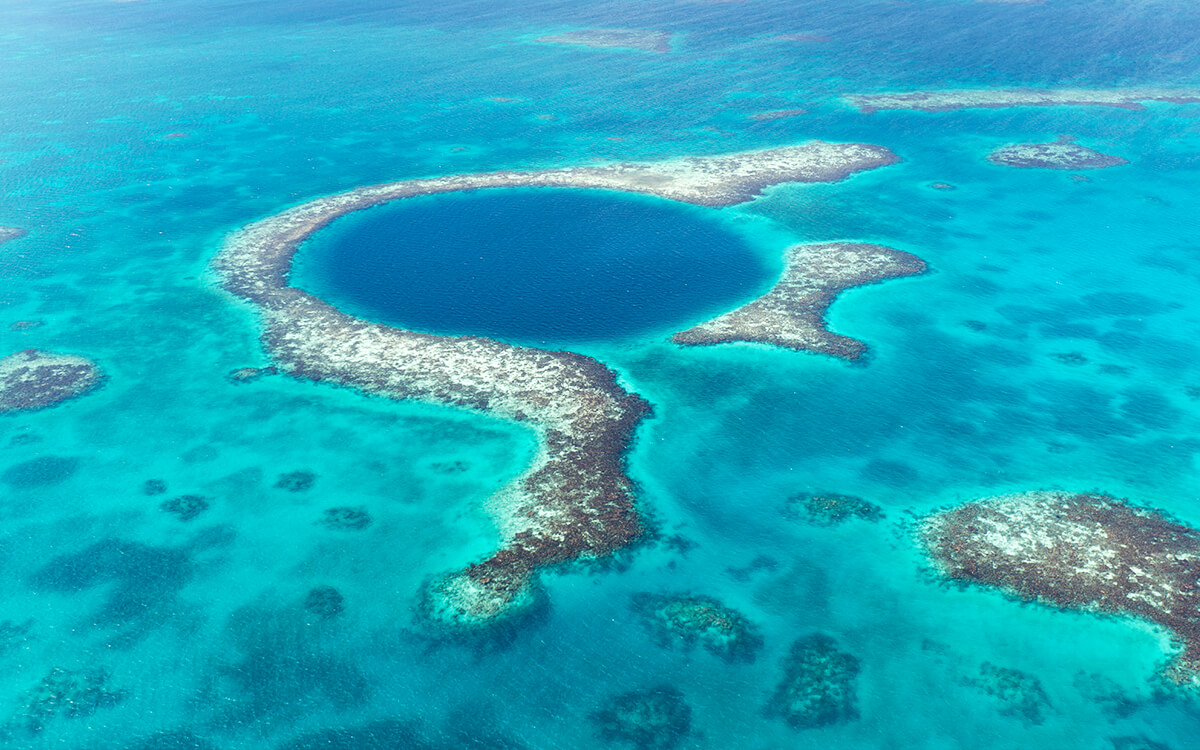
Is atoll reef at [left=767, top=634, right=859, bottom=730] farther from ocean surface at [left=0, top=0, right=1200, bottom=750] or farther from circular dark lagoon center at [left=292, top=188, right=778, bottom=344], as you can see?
circular dark lagoon center at [left=292, top=188, right=778, bottom=344]

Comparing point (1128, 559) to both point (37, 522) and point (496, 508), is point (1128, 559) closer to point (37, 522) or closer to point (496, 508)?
point (496, 508)

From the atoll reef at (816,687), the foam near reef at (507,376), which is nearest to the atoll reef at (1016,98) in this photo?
the foam near reef at (507,376)

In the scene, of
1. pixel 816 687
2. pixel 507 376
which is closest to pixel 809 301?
pixel 507 376

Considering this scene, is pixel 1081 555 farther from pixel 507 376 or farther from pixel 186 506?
pixel 186 506

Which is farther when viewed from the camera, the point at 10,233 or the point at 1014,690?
the point at 10,233

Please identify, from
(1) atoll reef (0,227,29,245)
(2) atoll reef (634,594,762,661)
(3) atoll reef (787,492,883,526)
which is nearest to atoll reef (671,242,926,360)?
(3) atoll reef (787,492,883,526)
